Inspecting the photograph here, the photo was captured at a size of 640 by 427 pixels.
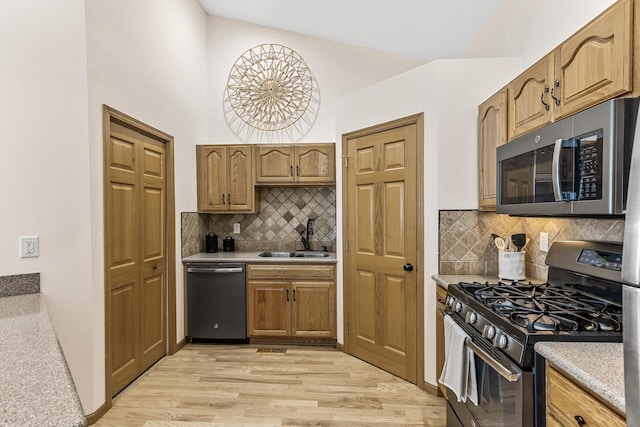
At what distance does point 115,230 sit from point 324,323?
2.03m

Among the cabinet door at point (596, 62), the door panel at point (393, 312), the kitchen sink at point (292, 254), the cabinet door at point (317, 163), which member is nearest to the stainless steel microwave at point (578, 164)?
the cabinet door at point (596, 62)

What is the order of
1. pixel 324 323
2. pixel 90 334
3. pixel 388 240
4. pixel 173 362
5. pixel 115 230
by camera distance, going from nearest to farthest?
pixel 90 334 < pixel 115 230 < pixel 388 240 < pixel 173 362 < pixel 324 323

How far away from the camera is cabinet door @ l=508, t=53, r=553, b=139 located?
1.83 meters

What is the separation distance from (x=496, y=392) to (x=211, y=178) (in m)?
3.35

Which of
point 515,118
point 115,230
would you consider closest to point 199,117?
point 115,230

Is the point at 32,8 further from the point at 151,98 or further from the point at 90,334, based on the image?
the point at 90,334

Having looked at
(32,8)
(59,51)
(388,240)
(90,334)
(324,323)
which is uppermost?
(32,8)

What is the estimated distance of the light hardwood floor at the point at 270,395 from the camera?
241 cm

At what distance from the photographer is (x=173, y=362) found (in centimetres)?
330

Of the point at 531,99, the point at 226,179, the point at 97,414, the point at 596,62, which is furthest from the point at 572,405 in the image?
the point at 226,179

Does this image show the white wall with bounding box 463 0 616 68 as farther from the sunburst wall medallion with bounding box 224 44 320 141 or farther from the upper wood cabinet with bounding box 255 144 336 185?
the sunburst wall medallion with bounding box 224 44 320 141

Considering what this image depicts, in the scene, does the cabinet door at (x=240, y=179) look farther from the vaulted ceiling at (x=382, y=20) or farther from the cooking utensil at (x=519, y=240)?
the cooking utensil at (x=519, y=240)

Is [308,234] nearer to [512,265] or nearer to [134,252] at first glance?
[134,252]

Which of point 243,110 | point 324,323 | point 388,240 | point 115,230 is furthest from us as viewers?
point 243,110
